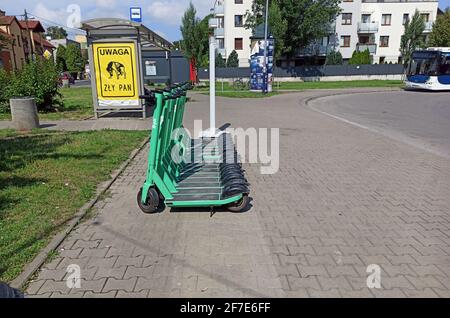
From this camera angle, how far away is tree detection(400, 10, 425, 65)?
4312 centimetres

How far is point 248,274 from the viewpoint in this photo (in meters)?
2.93

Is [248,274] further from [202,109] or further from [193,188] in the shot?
[202,109]

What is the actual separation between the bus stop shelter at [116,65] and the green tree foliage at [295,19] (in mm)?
30121

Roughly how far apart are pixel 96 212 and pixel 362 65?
Result: 46439 millimetres

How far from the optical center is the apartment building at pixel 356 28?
154 ft

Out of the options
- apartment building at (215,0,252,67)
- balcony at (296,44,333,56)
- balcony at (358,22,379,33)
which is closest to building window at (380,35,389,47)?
balcony at (358,22,379,33)

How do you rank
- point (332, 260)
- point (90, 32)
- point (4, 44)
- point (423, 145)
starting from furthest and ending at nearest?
point (4, 44) < point (90, 32) < point (423, 145) < point (332, 260)

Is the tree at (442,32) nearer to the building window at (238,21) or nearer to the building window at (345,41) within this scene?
the building window at (345,41)

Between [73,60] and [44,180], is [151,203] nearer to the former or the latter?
[44,180]

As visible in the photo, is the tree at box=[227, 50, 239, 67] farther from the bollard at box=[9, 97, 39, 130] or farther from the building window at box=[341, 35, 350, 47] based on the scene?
the bollard at box=[9, 97, 39, 130]

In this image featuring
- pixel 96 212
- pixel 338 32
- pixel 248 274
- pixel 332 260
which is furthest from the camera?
pixel 338 32

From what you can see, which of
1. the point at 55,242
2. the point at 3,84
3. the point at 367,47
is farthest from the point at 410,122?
the point at 367,47

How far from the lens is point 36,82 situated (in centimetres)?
1248

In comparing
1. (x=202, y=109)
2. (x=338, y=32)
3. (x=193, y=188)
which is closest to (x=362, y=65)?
(x=338, y=32)
